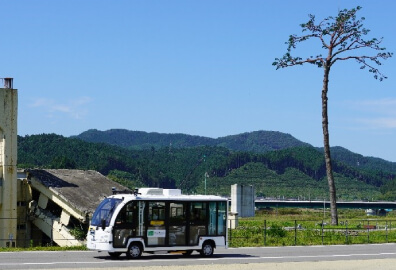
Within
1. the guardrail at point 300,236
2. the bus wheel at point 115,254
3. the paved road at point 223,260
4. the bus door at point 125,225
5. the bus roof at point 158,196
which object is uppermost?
the bus roof at point 158,196

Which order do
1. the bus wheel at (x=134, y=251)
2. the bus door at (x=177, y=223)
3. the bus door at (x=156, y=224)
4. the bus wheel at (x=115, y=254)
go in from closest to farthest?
the bus wheel at (x=134, y=251) < the bus door at (x=156, y=224) < the bus wheel at (x=115, y=254) < the bus door at (x=177, y=223)

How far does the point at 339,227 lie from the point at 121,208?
22295 millimetres

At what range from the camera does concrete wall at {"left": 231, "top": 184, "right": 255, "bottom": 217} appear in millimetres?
55250

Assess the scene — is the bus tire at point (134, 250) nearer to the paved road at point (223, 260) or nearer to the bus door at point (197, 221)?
the paved road at point (223, 260)

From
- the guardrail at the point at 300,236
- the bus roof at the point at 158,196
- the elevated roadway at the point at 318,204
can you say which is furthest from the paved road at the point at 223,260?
the elevated roadway at the point at 318,204

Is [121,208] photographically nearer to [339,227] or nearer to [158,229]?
[158,229]

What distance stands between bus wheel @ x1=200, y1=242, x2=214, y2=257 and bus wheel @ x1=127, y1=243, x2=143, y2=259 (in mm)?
2791

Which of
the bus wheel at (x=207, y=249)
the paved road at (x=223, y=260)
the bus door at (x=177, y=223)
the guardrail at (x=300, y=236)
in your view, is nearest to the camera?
the paved road at (x=223, y=260)

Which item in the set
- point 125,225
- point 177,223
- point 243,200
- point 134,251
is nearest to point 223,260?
point 177,223

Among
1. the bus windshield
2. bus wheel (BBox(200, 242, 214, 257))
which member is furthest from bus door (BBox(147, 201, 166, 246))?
bus wheel (BBox(200, 242, 214, 257))

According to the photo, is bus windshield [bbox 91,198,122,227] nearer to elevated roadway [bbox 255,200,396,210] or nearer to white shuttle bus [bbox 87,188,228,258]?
white shuttle bus [bbox 87,188,228,258]

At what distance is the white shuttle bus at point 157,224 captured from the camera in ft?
96.0

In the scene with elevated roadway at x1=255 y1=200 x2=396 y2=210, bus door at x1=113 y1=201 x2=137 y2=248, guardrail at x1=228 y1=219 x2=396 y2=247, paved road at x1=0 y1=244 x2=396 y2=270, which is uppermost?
elevated roadway at x1=255 y1=200 x2=396 y2=210

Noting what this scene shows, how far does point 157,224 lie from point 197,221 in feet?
5.98
